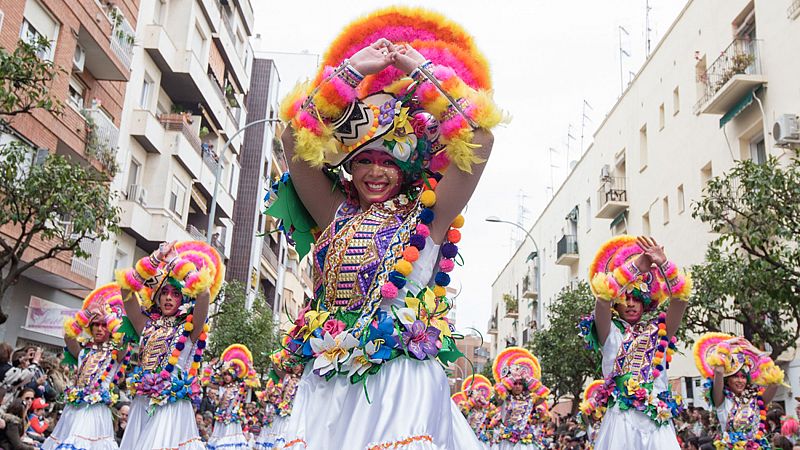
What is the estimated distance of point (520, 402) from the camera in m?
13.6

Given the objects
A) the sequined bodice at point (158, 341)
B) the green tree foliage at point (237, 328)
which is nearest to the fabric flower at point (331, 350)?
the sequined bodice at point (158, 341)

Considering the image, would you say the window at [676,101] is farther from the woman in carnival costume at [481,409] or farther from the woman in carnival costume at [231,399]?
the woman in carnival costume at [231,399]

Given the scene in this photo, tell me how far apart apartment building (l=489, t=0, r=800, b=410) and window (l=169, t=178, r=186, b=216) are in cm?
1287

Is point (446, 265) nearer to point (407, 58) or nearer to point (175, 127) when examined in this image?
point (407, 58)

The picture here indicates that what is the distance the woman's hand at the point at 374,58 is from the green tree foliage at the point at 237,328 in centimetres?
2037

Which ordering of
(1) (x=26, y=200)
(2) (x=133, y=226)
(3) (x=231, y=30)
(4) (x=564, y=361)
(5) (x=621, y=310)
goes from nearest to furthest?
(5) (x=621, y=310)
(1) (x=26, y=200)
(2) (x=133, y=226)
(4) (x=564, y=361)
(3) (x=231, y=30)

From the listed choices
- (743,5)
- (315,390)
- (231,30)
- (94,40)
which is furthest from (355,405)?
(231,30)

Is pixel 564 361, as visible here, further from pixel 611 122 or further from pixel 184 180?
pixel 184 180

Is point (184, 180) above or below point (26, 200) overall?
above

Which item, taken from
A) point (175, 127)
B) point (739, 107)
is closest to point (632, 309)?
point (739, 107)

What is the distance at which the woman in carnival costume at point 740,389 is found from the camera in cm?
950

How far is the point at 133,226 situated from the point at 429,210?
20168 mm

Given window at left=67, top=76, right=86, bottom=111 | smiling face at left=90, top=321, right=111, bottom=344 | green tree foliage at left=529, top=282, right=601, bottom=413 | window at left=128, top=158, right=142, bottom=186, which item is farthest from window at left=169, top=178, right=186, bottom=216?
smiling face at left=90, top=321, right=111, bottom=344

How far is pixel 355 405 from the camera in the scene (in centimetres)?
346
